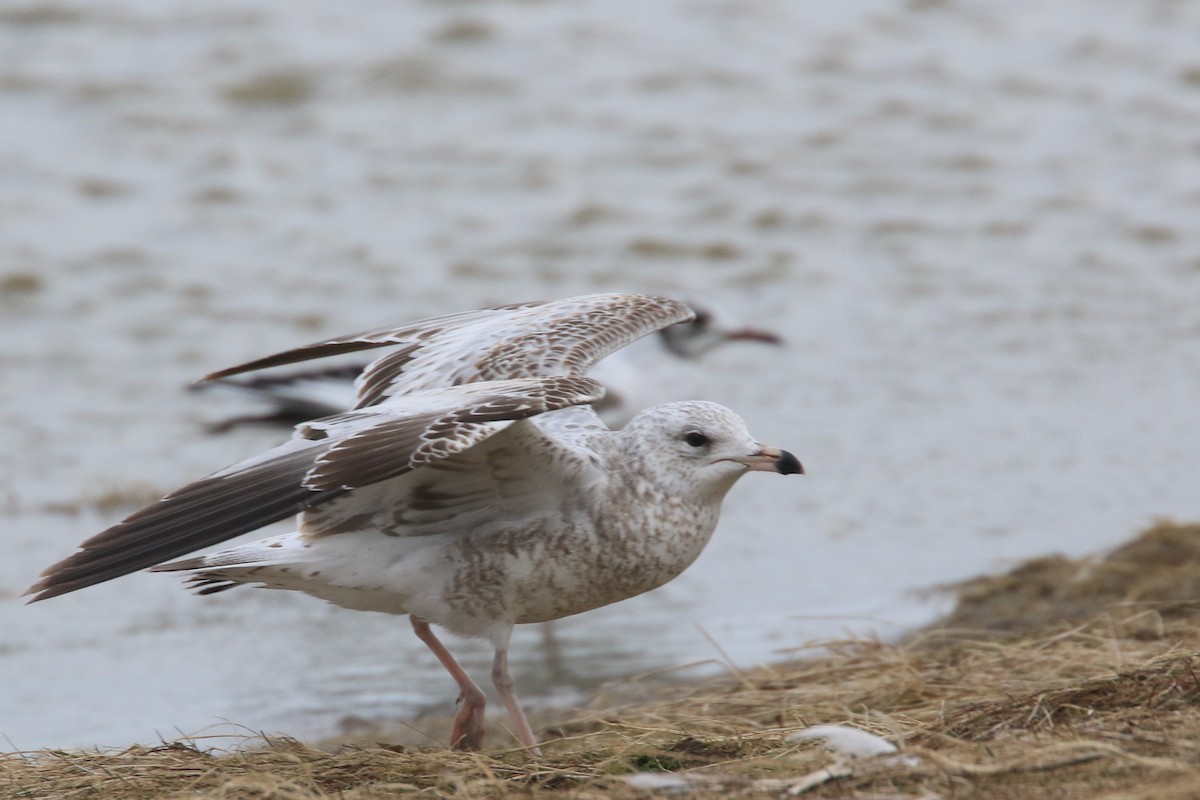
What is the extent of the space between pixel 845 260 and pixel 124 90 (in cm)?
644

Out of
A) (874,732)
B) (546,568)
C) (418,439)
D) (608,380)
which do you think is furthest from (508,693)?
(608,380)

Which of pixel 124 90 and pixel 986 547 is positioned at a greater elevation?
pixel 124 90

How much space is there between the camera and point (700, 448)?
5020 mm

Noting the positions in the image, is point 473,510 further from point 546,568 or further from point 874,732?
point 874,732

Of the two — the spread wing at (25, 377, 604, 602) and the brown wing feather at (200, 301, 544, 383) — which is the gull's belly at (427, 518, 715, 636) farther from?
the brown wing feather at (200, 301, 544, 383)

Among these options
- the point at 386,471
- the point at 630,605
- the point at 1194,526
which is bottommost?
the point at 630,605

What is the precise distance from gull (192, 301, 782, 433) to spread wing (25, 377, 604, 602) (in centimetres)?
247

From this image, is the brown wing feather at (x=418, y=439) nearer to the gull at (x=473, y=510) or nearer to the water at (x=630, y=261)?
the gull at (x=473, y=510)

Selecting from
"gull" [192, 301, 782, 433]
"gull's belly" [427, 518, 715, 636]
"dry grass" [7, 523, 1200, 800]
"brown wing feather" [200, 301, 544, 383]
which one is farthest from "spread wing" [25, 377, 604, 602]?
"gull" [192, 301, 782, 433]

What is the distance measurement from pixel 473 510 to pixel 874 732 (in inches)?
51.9

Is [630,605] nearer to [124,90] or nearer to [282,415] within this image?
[282,415]

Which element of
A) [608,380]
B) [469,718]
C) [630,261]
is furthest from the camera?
[630,261]

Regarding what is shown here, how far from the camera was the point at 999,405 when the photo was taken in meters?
9.65

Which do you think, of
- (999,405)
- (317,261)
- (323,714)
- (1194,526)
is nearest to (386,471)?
(323,714)
